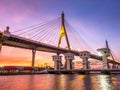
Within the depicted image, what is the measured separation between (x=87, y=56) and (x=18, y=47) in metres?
47.4

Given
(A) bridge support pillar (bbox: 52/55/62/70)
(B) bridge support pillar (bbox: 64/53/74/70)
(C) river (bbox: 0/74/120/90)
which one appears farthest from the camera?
(A) bridge support pillar (bbox: 52/55/62/70)

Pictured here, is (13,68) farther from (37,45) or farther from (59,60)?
(37,45)

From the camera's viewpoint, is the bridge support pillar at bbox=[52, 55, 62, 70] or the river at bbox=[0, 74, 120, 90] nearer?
the river at bbox=[0, 74, 120, 90]

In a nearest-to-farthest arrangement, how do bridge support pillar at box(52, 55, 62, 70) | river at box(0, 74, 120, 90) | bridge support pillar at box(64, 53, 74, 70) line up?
river at box(0, 74, 120, 90) < bridge support pillar at box(64, 53, 74, 70) < bridge support pillar at box(52, 55, 62, 70)

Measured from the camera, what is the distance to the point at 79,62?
136250 mm

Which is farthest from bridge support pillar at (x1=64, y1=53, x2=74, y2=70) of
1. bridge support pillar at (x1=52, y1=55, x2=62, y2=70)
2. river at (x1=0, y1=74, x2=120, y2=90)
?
river at (x1=0, y1=74, x2=120, y2=90)

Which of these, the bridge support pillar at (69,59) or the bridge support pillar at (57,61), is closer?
the bridge support pillar at (69,59)

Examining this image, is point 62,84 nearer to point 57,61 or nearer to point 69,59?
point 69,59

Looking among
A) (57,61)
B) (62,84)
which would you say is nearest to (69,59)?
(57,61)

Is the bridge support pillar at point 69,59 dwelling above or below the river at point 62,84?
above

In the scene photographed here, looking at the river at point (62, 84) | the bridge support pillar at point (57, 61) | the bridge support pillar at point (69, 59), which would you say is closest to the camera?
the river at point (62, 84)

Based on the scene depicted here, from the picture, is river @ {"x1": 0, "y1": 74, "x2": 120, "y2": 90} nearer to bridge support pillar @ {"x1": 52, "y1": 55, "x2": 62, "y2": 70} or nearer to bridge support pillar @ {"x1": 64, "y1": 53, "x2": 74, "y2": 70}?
bridge support pillar @ {"x1": 64, "y1": 53, "x2": 74, "y2": 70}

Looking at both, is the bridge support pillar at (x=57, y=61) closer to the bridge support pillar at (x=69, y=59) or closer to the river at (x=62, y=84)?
the bridge support pillar at (x=69, y=59)

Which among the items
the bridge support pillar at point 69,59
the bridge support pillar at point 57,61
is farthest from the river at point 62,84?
the bridge support pillar at point 57,61
